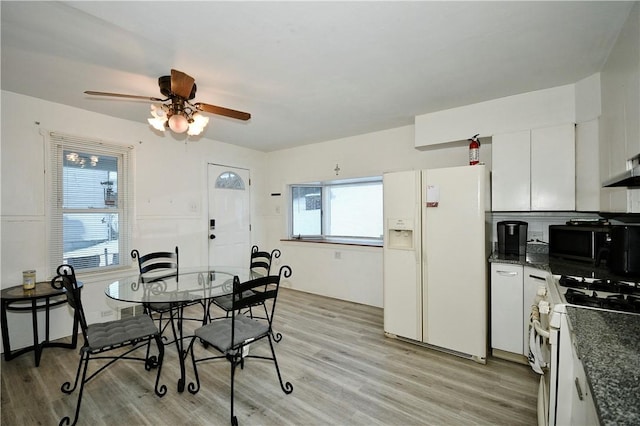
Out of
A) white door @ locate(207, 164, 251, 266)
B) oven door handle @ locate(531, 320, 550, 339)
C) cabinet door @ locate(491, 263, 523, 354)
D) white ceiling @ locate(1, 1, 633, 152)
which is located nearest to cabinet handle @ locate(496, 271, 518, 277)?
cabinet door @ locate(491, 263, 523, 354)

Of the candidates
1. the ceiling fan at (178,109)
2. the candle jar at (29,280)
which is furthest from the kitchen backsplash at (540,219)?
the candle jar at (29,280)

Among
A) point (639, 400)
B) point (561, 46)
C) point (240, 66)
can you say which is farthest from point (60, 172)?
point (561, 46)

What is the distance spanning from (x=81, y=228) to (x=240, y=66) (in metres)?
2.59

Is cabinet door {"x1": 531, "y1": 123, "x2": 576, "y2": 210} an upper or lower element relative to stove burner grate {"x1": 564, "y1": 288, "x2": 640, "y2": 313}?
upper

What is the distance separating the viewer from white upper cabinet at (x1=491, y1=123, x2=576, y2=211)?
243cm

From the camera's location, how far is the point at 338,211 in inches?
190

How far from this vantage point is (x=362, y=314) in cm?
361

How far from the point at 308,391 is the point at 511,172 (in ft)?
8.74

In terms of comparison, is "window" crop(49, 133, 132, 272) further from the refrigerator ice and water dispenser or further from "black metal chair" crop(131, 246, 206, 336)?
the refrigerator ice and water dispenser

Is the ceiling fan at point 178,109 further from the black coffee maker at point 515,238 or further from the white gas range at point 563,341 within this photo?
the black coffee maker at point 515,238

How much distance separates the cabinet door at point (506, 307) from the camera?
235 centimetres

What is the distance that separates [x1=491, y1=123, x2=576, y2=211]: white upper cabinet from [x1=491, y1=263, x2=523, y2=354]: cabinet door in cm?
65

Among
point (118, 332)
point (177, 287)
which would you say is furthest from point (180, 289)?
point (118, 332)

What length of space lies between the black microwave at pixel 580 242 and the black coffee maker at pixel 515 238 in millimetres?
201
